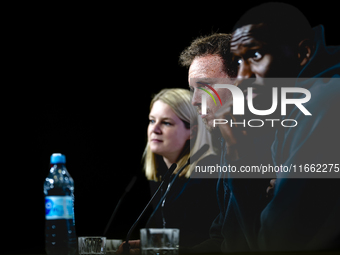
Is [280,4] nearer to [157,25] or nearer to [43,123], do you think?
[157,25]

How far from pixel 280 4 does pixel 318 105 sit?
58 cm

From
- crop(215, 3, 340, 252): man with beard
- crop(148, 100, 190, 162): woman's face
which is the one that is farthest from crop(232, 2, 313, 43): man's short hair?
crop(148, 100, 190, 162): woman's face

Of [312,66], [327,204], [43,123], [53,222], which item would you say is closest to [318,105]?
[312,66]

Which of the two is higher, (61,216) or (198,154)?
(198,154)

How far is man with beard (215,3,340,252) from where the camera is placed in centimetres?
179

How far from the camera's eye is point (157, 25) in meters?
2.20

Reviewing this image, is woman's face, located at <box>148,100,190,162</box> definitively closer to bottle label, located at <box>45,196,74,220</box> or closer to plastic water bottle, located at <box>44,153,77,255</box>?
plastic water bottle, located at <box>44,153,77,255</box>

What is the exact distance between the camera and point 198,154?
2.06 meters

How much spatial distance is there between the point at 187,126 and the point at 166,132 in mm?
123

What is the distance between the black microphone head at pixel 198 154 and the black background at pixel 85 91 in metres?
0.29

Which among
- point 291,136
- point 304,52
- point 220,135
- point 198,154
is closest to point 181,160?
point 198,154

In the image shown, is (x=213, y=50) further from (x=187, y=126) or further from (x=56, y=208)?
(x=56, y=208)

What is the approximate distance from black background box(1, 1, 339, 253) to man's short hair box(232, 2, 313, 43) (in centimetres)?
23

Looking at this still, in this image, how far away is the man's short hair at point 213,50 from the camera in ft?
6.48
